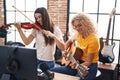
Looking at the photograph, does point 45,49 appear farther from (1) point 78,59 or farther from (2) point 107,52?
(2) point 107,52

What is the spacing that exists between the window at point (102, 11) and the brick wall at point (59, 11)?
140 mm

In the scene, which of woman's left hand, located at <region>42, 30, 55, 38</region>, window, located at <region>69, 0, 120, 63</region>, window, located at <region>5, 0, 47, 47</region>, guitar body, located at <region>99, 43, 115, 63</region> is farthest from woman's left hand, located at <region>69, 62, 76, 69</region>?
window, located at <region>5, 0, 47, 47</region>

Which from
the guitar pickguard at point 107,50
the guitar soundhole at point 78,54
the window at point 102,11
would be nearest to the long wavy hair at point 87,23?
the guitar soundhole at point 78,54

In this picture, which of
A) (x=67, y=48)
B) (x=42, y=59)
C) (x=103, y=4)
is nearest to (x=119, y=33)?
(x=103, y=4)

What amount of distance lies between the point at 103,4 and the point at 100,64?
113 cm

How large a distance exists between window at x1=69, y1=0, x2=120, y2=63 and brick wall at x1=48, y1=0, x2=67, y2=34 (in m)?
0.14

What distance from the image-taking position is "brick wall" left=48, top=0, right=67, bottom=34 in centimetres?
386

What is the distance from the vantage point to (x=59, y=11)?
3.90m

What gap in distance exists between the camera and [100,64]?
10.8 feet

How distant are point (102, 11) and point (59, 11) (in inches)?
32.4

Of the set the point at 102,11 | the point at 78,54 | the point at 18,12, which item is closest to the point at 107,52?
the point at 102,11

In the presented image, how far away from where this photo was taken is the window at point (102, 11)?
3.57 m

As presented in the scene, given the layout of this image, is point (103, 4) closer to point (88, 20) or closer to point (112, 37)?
point (112, 37)

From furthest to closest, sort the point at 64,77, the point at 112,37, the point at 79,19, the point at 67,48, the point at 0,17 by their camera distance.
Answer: the point at 0,17 < the point at 112,37 < the point at 67,48 < the point at 79,19 < the point at 64,77
